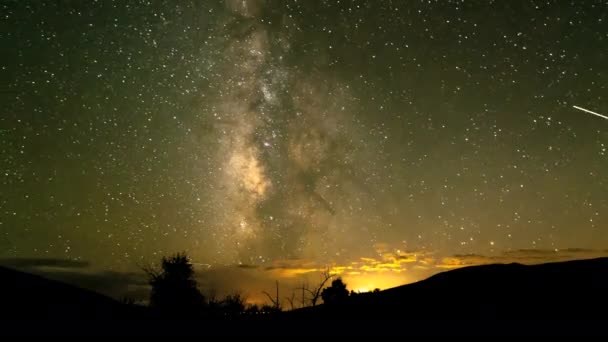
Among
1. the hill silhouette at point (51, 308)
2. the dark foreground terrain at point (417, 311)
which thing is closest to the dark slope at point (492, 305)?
the dark foreground terrain at point (417, 311)

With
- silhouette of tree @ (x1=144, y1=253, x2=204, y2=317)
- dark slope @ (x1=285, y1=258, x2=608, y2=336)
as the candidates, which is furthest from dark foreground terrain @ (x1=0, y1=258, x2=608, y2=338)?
silhouette of tree @ (x1=144, y1=253, x2=204, y2=317)

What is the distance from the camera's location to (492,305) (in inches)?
380

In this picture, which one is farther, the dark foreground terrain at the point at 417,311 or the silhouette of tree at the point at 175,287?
the silhouette of tree at the point at 175,287

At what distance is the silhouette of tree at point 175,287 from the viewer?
25047 millimetres

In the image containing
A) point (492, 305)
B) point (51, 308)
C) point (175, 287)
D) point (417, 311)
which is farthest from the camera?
point (175, 287)

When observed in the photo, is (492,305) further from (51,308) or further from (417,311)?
(51,308)

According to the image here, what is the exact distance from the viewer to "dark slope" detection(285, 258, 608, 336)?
8250mm

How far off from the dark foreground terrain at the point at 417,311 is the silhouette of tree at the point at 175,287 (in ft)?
40.7

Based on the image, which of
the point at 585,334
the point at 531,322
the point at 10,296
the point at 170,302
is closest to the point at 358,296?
the point at 531,322

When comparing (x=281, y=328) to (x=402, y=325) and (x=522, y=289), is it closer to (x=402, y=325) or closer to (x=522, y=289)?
(x=402, y=325)

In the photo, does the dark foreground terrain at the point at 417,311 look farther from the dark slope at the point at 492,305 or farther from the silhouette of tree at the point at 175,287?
the silhouette of tree at the point at 175,287

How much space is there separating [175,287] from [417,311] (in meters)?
18.6

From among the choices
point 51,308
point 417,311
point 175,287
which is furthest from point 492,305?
point 175,287

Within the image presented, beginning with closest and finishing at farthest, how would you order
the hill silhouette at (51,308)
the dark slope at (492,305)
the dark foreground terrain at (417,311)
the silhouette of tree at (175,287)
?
the dark slope at (492,305) < the dark foreground terrain at (417,311) < the hill silhouette at (51,308) < the silhouette of tree at (175,287)
